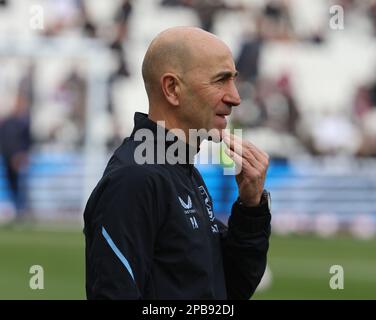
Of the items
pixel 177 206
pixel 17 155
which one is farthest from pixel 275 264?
pixel 177 206

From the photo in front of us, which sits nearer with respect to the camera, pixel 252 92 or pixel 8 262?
pixel 8 262

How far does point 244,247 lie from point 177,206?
1.74 feet

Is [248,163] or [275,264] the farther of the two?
[275,264]

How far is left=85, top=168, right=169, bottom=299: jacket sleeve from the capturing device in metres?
3.88

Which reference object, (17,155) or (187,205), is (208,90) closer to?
(187,205)

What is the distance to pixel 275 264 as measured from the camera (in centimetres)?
1459

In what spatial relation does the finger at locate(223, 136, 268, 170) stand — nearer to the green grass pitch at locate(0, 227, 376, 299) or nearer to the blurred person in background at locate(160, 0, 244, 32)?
the green grass pitch at locate(0, 227, 376, 299)

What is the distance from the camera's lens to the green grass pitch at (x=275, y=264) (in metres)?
11.9

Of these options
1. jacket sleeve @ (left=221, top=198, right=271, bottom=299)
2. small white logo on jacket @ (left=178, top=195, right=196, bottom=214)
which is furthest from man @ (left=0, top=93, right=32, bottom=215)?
small white logo on jacket @ (left=178, top=195, right=196, bottom=214)

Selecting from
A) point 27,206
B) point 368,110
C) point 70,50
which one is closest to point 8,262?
point 27,206

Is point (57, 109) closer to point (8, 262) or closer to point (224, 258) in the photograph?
point (8, 262)

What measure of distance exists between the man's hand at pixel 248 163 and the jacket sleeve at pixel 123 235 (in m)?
0.41

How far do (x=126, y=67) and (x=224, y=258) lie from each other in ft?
58.0
